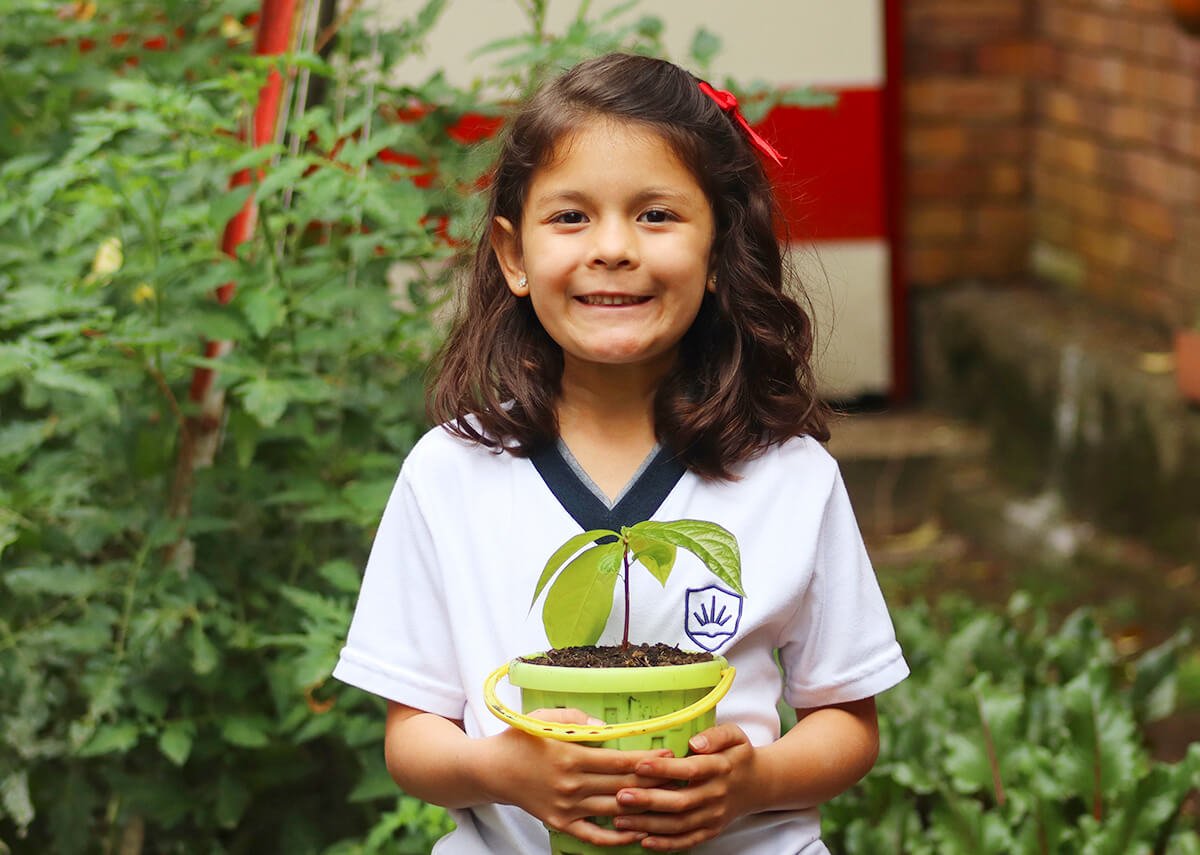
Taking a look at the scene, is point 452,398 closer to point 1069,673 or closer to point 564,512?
point 564,512

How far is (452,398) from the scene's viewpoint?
223 centimetres

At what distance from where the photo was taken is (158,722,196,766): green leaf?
267 cm

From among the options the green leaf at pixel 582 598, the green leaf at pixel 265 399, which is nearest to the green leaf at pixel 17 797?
the green leaf at pixel 265 399

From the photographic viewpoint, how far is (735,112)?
2.19 meters

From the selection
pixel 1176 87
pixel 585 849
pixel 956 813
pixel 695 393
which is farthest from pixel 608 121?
pixel 1176 87

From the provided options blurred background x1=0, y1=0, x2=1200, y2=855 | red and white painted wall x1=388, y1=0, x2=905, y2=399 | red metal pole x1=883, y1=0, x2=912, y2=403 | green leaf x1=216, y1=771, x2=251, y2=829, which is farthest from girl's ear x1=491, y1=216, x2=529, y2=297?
red metal pole x1=883, y1=0, x2=912, y2=403

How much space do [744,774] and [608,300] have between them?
551 mm

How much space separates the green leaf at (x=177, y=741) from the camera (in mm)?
2668

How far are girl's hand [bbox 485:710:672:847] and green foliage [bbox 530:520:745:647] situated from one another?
114 millimetres

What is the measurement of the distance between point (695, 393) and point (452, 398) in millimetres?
304

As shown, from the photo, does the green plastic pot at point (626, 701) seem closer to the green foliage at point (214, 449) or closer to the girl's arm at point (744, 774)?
the girl's arm at point (744, 774)

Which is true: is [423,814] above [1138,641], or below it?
above

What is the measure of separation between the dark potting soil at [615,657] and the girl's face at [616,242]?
359 millimetres

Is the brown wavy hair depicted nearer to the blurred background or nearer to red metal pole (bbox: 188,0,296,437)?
the blurred background
